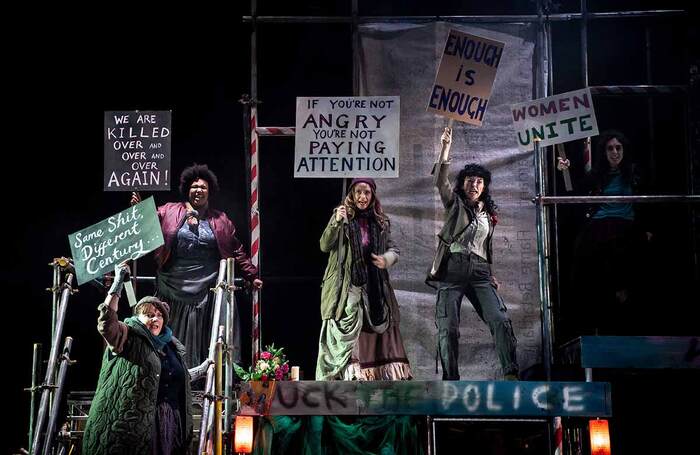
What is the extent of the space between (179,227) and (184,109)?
7.15 feet

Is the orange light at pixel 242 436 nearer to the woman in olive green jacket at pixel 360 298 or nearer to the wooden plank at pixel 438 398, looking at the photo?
the wooden plank at pixel 438 398

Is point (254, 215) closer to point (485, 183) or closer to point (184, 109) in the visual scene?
point (184, 109)

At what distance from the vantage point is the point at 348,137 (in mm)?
12844

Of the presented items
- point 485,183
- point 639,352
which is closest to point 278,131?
point 485,183

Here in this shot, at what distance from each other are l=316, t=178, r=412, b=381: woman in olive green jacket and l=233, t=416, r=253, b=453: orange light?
4.50 feet

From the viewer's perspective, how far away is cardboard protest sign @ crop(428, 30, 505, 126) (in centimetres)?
1274

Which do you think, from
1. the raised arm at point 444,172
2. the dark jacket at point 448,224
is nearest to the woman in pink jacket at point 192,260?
the dark jacket at point 448,224

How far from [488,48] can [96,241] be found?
5.14m

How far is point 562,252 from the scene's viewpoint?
13656 millimetres

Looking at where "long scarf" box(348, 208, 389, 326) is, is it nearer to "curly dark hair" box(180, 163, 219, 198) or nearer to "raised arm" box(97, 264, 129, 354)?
"curly dark hair" box(180, 163, 219, 198)

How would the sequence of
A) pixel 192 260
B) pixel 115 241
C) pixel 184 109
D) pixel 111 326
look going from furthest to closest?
pixel 184 109, pixel 192 260, pixel 115 241, pixel 111 326

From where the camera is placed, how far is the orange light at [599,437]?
1150 cm

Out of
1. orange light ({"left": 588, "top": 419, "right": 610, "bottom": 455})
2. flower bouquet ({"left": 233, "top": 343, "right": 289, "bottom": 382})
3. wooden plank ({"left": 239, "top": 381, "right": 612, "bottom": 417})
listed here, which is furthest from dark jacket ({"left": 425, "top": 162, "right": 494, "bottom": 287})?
orange light ({"left": 588, "top": 419, "right": 610, "bottom": 455})

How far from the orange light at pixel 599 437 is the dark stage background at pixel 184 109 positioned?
Answer: 13.0 feet
